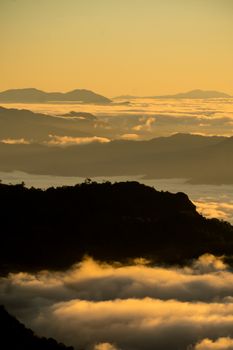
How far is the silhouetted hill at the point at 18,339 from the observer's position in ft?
428

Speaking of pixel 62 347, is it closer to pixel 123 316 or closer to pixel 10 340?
pixel 10 340

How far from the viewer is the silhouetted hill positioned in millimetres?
130425

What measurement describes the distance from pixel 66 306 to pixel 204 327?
33502mm

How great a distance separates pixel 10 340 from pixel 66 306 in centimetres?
6489

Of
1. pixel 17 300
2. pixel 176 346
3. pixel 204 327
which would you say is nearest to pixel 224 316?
pixel 204 327

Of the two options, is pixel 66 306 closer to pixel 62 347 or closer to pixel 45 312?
pixel 45 312

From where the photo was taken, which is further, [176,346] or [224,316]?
[224,316]

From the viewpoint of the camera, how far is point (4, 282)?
651ft

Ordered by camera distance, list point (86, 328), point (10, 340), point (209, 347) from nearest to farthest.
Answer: point (10, 340), point (209, 347), point (86, 328)

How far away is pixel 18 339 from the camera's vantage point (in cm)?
13462

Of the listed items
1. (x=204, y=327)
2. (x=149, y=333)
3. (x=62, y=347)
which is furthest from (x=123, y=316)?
(x=62, y=347)

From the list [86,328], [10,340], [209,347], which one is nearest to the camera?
[10,340]

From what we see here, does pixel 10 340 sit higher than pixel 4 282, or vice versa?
pixel 4 282

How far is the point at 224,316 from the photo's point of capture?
649 feet
